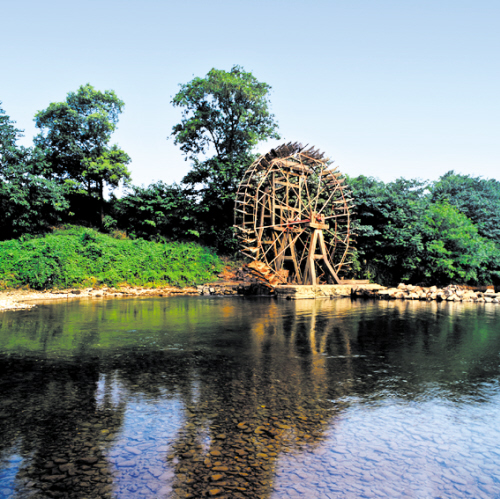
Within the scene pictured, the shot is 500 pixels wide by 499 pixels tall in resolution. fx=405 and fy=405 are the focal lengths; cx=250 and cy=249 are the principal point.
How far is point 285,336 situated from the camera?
8625mm

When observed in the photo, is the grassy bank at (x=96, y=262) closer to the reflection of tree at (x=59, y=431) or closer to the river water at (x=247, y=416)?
the river water at (x=247, y=416)

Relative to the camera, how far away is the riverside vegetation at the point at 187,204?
2089 centimetres

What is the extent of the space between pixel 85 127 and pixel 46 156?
2.95 meters

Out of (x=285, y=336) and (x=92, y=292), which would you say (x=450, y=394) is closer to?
(x=285, y=336)

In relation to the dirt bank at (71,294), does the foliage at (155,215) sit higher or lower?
higher

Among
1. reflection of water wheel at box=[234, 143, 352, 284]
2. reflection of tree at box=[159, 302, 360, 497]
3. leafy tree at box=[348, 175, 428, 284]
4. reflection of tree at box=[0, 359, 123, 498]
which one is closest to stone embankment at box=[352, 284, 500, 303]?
reflection of water wheel at box=[234, 143, 352, 284]

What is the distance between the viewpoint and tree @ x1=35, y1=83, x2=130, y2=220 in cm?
2475

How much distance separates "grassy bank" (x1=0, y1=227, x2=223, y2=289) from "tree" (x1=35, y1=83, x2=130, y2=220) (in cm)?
412

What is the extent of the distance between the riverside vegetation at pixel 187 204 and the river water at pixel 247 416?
45.6ft

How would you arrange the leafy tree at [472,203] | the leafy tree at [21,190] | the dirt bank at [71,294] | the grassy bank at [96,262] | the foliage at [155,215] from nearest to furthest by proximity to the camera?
the dirt bank at [71,294] → the grassy bank at [96,262] → the leafy tree at [21,190] → the foliage at [155,215] → the leafy tree at [472,203]

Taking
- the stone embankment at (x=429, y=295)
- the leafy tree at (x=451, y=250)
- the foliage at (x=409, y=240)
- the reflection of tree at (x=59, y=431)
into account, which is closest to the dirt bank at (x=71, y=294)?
the stone embankment at (x=429, y=295)

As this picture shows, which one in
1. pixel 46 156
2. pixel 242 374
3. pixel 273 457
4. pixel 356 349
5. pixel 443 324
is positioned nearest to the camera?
pixel 273 457

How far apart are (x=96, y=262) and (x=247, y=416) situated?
668 inches

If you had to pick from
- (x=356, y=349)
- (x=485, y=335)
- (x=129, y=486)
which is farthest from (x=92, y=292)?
(x=129, y=486)
